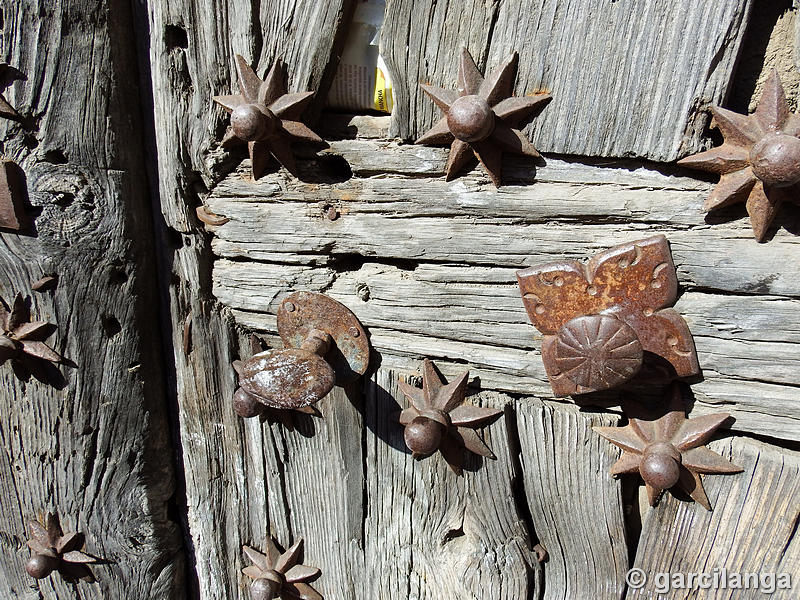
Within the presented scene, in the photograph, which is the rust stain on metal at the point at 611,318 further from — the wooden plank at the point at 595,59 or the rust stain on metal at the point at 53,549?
the rust stain on metal at the point at 53,549

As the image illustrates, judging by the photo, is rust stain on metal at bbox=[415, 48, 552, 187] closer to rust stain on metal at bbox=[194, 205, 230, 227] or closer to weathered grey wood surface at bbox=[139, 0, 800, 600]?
weathered grey wood surface at bbox=[139, 0, 800, 600]

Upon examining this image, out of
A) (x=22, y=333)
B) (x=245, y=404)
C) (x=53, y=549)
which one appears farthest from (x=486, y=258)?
(x=53, y=549)

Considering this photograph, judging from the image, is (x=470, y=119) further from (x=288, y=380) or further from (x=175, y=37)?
(x=175, y=37)

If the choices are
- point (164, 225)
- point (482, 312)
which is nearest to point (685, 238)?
point (482, 312)

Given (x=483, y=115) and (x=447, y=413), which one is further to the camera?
(x=447, y=413)

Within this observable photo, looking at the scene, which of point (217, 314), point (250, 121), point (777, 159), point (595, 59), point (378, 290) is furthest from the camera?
point (217, 314)

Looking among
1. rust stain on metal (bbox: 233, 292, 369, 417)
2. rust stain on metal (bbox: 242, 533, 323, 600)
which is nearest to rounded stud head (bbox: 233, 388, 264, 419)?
rust stain on metal (bbox: 233, 292, 369, 417)
